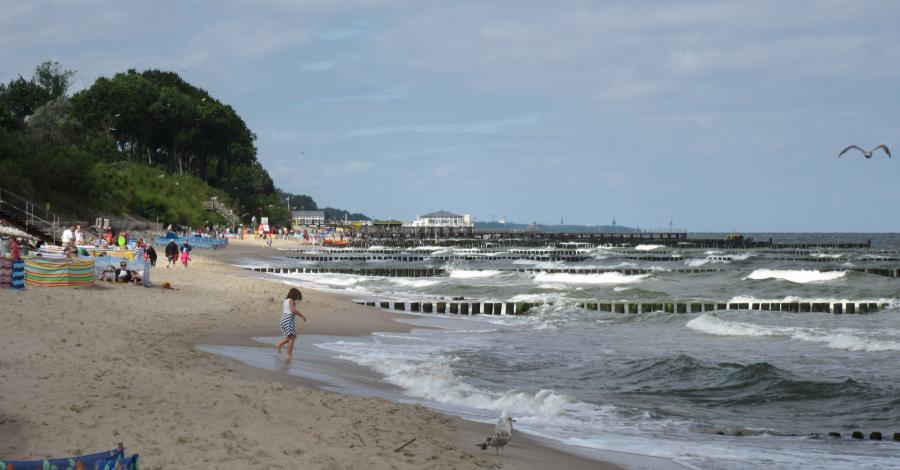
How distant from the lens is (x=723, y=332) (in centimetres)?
2381

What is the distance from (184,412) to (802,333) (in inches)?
699

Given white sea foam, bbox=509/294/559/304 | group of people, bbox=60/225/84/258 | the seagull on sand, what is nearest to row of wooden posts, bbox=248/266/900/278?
group of people, bbox=60/225/84/258

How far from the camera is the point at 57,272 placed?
832 inches

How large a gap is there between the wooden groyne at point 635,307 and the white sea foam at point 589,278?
574 inches

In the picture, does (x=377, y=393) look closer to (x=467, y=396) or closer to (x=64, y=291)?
(x=467, y=396)

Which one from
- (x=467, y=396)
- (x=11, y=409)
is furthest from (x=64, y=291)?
(x=11, y=409)

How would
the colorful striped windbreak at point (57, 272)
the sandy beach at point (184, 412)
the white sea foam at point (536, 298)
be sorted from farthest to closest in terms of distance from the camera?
the white sea foam at point (536, 298) → the colorful striped windbreak at point (57, 272) → the sandy beach at point (184, 412)

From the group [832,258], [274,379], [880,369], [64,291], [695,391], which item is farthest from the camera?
[832,258]

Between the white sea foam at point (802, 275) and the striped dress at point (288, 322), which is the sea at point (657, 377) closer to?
the striped dress at point (288, 322)

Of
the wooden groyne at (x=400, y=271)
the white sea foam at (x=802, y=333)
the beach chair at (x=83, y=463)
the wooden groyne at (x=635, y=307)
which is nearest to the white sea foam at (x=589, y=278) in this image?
the wooden groyne at (x=400, y=271)

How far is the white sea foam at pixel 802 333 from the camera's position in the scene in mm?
20594

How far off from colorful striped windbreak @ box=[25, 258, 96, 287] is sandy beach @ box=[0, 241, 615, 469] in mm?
4255

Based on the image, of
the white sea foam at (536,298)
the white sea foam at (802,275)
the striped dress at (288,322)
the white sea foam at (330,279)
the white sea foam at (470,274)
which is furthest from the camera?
the white sea foam at (802,275)

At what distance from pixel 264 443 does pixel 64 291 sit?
13643mm
